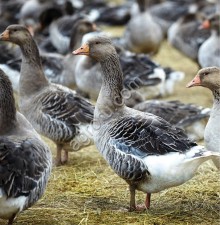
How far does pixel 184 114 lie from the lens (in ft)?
31.9

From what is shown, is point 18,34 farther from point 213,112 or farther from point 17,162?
point 17,162

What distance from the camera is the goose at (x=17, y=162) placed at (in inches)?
217

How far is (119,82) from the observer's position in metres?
7.05

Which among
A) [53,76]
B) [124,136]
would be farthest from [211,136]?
[53,76]

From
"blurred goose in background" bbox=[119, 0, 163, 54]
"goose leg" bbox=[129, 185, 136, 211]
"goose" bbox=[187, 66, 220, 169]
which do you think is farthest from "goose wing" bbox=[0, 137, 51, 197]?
"blurred goose in background" bbox=[119, 0, 163, 54]

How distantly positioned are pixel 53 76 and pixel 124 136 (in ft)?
18.6

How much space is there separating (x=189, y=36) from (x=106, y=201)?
27.9ft

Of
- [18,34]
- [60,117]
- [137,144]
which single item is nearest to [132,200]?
[137,144]

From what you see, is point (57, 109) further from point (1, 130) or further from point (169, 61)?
point (169, 61)

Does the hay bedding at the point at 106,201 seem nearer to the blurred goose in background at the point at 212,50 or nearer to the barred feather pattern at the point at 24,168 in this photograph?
the barred feather pattern at the point at 24,168

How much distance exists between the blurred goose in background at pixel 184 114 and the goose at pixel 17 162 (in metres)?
3.52

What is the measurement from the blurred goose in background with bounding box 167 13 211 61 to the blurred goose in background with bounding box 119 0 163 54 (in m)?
0.41

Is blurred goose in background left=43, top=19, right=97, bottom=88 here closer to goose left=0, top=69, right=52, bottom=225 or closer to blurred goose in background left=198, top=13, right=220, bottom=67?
blurred goose in background left=198, top=13, right=220, bottom=67

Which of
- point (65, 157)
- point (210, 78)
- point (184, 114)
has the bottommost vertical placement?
point (65, 157)
